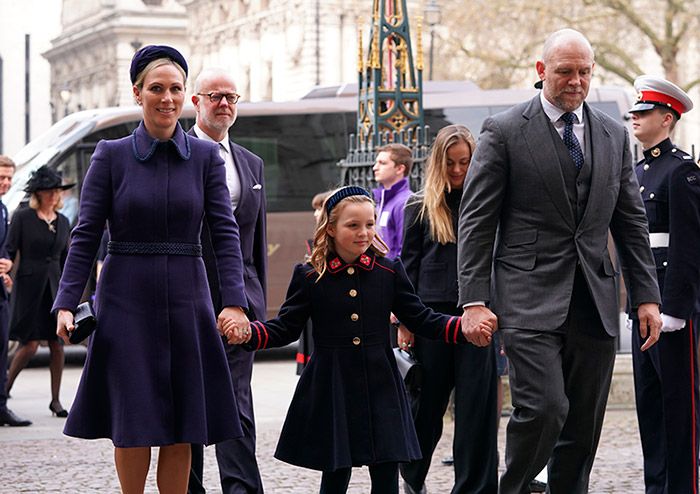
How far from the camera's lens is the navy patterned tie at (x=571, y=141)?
6105 mm

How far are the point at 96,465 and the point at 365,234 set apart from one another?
336 centimetres

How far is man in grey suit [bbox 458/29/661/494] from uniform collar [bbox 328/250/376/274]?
1.32 ft

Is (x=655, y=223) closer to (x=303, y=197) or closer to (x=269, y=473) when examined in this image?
(x=269, y=473)

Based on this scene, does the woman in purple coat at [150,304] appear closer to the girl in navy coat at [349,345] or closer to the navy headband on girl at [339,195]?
the girl in navy coat at [349,345]

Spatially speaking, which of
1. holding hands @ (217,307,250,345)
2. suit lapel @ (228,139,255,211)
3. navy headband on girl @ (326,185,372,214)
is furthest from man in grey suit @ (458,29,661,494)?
suit lapel @ (228,139,255,211)

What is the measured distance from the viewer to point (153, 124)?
5922mm

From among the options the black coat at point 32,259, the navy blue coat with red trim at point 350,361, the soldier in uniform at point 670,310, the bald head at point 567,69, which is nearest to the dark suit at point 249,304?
the navy blue coat with red trim at point 350,361

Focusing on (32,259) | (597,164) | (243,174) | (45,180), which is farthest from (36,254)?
(597,164)

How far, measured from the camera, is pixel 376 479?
619 centimetres

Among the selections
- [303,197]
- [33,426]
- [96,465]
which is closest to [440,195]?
[96,465]

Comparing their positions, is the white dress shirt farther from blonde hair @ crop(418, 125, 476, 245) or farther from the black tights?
the black tights

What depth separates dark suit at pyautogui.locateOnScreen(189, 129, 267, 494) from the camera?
6.80 metres

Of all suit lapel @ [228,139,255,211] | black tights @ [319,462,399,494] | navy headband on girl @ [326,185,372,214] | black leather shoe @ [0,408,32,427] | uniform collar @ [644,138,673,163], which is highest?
uniform collar @ [644,138,673,163]

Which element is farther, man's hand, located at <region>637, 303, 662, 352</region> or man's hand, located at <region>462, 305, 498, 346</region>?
man's hand, located at <region>637, 303, 662, 352</region>
